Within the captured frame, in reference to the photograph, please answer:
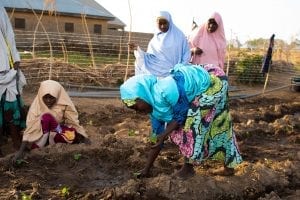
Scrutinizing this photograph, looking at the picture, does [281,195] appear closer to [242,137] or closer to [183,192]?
[183,192]

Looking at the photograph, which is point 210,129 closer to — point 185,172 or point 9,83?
point 185,172

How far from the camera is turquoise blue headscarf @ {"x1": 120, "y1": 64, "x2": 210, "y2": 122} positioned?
3.52 m

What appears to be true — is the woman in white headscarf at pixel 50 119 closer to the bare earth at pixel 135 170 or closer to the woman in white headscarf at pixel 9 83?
the bare earth at pixel 135 170

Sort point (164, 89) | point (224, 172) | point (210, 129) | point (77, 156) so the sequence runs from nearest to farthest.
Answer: point (164, 89) < point (210, 129) < point (224, 172) < point (77, 156)

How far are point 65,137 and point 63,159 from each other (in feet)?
1.17

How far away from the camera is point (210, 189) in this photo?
3943 mm

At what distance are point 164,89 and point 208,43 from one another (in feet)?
9.24

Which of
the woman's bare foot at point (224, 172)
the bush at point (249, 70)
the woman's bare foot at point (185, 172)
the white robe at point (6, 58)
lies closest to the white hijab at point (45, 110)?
the white robe at point (6, 58)

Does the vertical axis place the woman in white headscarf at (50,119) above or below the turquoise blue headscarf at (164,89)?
below

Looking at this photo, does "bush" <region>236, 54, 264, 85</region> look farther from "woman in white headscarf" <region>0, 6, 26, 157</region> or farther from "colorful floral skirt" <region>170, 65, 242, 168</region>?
"colorful floral skirt" <region>170, 65, 242, 168</region>

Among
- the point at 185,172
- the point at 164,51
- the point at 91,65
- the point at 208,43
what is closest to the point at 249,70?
the point at 91,65

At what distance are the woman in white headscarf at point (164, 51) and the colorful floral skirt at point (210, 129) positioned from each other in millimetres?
1829

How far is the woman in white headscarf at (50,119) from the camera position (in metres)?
4.77

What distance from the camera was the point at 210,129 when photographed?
3969 millimetres
